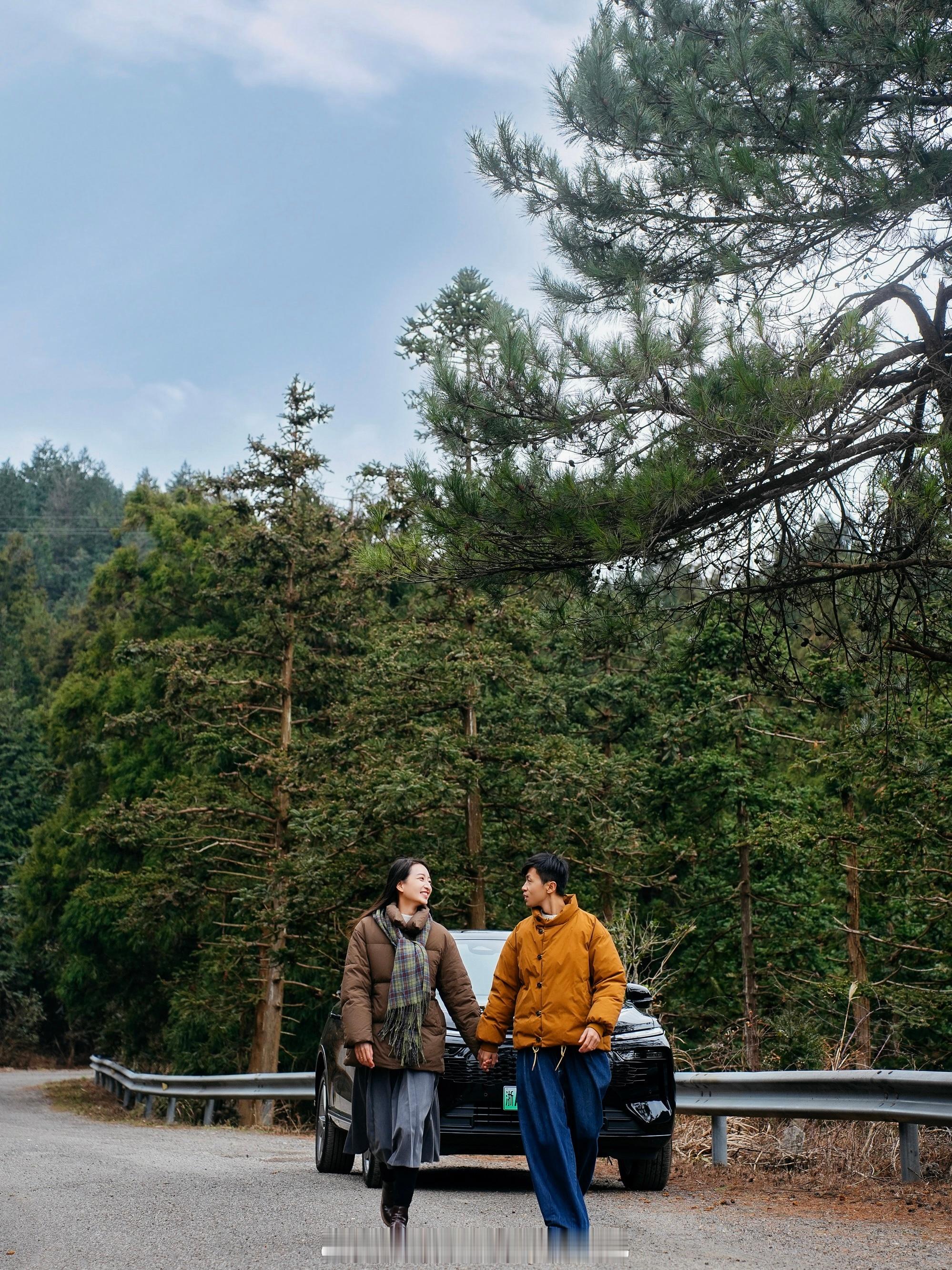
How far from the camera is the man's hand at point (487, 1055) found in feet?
20.4

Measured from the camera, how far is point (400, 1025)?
645 centimetres

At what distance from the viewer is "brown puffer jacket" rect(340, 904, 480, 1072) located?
6.45 m

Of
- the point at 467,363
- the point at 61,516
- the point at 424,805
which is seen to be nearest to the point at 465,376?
the point at 467,363

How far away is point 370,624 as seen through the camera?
1244 inches

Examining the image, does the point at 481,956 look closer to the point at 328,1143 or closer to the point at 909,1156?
the point at 328,1143

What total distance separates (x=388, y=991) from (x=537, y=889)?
0.86m

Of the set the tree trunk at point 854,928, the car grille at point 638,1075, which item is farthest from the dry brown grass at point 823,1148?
the tree trunk at point 854,928

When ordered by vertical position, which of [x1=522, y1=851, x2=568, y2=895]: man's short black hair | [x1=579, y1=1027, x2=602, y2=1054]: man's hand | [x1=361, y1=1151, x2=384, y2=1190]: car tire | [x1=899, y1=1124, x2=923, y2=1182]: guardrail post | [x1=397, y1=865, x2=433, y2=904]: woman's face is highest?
[x1=522, y1=851, x2=568, y2=895]: man's short black hair

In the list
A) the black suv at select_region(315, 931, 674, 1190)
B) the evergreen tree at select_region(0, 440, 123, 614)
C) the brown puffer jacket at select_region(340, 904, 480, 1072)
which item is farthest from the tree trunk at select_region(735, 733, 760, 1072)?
the evergreen tree at select_region(0, 440, 123, 614)

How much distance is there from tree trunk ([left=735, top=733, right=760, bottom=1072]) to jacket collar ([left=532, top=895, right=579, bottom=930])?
22.2 metres

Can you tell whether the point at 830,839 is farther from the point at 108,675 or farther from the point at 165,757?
the point at 108,675

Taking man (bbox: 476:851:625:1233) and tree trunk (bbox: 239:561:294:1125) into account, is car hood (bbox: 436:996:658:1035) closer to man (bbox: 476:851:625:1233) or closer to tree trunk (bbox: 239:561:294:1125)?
man (bbox: 476:851:625:1233)

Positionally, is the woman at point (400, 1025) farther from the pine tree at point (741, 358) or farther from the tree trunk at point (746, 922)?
the tree trunk at point (746, 922)

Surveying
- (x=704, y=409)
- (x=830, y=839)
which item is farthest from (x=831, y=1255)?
(x=830, y=839)
